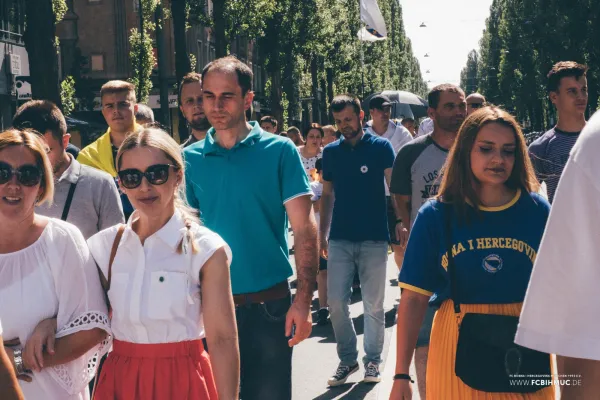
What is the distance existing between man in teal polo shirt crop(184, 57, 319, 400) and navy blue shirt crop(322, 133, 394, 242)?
9.31 ft

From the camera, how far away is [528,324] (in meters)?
1.85

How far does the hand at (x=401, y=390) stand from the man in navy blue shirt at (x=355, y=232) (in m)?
3.26

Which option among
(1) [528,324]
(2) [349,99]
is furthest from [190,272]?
(2) [349,99]

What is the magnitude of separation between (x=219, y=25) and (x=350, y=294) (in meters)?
24.1

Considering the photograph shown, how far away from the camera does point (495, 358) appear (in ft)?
11.2

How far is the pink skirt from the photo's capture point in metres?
3.28

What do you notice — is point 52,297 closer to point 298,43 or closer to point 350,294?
point 350,294

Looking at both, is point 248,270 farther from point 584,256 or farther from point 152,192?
point 584,256

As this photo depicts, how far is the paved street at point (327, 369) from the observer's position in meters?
6.76

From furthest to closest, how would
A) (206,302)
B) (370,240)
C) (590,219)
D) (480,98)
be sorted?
(480,98), (370,240), (206,302), (590,219)

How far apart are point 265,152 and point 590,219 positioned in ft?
9.74

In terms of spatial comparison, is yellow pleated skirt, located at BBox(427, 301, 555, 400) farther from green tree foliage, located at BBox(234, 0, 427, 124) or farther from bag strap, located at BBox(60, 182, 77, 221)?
green tree foliage, located at BBox(234, 0, 427, 124)

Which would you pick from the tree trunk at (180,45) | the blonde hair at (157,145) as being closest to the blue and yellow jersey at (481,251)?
the blonde hair at (157,145)

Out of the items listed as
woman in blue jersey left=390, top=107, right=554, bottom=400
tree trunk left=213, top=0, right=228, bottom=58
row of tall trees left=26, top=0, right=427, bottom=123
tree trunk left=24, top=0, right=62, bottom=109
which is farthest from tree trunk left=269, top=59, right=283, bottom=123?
woman in blue jersey left=390, top=107, right=554, bottom=400
